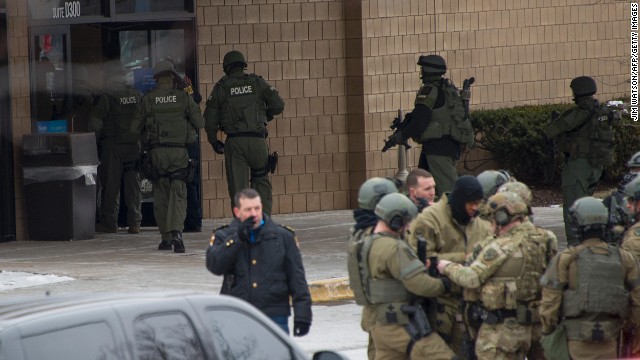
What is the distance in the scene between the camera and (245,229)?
901cm

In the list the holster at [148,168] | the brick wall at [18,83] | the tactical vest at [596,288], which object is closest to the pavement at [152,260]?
the brick wall at [18,83]

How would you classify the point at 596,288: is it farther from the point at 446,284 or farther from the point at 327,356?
the point at 327,356

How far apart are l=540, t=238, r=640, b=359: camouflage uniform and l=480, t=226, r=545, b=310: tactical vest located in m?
0.13

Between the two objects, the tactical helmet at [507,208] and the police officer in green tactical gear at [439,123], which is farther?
the police officer in green tactical gear at [439,123]

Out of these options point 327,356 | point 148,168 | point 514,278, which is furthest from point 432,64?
point 327,356

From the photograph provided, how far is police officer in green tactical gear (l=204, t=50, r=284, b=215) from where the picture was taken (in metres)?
16.5

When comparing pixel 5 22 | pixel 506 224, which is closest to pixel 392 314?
pixel 506 224

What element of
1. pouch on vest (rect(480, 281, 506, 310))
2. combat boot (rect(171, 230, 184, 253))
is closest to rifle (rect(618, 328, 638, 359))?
pouch on vest (rect(480, 281, 506, 310))

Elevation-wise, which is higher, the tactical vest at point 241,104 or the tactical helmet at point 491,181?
the tactical vest at point 241,104

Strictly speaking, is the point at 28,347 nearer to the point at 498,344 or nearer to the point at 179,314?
the point at 179,314

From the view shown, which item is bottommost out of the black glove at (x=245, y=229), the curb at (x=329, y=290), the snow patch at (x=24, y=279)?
the curb at (x=329, y=290)

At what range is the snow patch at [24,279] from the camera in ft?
44.9

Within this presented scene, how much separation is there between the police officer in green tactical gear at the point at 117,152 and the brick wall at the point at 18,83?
3.12 feet

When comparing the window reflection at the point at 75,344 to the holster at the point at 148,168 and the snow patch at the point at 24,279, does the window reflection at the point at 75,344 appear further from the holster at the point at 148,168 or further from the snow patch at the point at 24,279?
the holster at the point at 148,168
